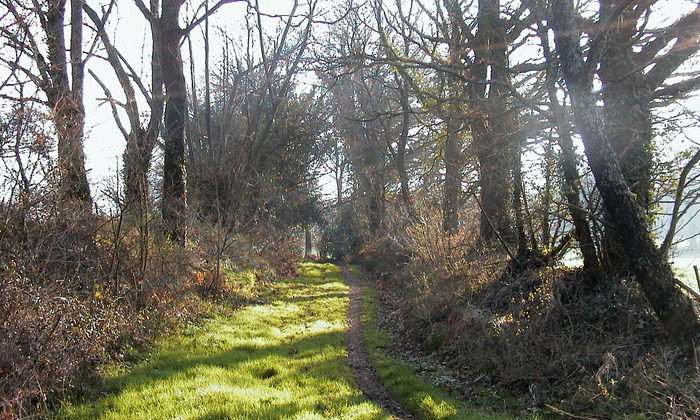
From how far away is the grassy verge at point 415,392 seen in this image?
20.6ft

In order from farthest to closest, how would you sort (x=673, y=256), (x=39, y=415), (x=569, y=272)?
(x=569, y=272), (x=673, y=256), (x=39, y=415)

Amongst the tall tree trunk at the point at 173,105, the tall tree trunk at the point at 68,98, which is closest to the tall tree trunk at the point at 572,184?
the tall tree trunk at the point at 68,98

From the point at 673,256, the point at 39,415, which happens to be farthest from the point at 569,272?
the point at 39,415

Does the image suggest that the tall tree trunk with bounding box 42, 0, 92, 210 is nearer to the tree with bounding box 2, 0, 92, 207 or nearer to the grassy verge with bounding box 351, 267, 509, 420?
the tree with bounding box 2, 0, 92, 207

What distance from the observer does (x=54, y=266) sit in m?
7.33

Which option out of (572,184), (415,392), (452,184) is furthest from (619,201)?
(452,184)

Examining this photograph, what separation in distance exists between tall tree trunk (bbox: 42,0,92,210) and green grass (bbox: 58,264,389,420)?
3.45 metres

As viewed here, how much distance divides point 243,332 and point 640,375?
7.52m

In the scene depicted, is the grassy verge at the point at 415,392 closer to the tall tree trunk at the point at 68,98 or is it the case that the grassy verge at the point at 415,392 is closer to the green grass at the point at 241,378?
the green grass at the point at 241,378

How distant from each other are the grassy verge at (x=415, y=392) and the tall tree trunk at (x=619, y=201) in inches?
113

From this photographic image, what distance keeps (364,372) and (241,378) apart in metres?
2.43

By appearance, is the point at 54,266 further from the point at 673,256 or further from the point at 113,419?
the point at 673,256

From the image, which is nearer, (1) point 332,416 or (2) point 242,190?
(1) point 332,416

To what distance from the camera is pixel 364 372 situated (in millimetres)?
8430
